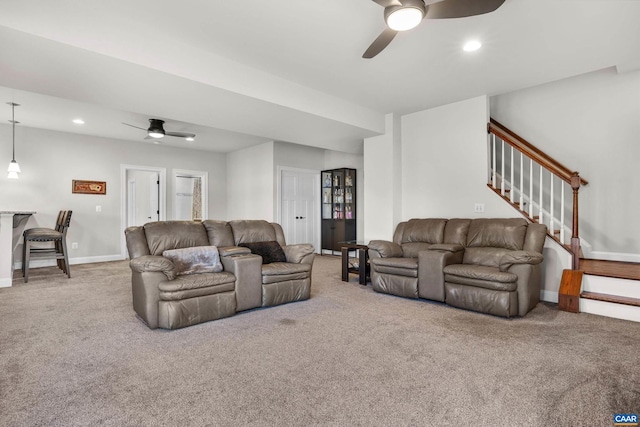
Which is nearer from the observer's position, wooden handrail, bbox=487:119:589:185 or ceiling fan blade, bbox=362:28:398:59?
ceiling fan blade, bbox=362:28:398:59

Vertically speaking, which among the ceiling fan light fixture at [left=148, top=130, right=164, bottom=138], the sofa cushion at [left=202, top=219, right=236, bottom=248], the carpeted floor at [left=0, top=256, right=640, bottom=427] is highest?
the ceiling fan light fixture at [left=148, top=130, right=164, bottom=138]

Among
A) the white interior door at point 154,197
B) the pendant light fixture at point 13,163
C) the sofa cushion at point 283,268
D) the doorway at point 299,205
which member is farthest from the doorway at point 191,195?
the sofa cushion at point 283,268

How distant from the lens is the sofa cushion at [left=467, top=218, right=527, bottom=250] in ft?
12.2

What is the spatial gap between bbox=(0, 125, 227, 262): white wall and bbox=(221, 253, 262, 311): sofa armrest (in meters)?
4.80

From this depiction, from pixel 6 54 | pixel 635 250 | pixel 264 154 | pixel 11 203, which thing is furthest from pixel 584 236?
pixel 11 203

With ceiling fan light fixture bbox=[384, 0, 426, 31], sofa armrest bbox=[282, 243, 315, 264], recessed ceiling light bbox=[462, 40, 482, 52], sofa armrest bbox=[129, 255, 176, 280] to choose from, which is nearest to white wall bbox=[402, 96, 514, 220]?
recessed ceiling light bbox=[462, 40, 482, 52]

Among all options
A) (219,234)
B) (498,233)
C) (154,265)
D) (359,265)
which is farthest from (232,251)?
(498,233)

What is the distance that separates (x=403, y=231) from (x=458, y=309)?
148 centimetres

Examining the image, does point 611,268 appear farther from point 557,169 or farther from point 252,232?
point 252,232

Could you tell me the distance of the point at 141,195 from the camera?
802 cm

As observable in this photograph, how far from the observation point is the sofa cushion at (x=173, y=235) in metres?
3.42

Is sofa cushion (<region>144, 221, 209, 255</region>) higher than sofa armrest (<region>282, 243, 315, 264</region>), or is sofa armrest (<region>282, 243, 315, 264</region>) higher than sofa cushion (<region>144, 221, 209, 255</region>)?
sofa cushion (<region>144, 221, 209, 255</region>)

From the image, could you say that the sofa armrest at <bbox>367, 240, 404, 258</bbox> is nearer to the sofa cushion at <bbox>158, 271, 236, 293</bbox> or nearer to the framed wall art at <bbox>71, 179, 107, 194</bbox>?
the sofa cushion at <bbox>158, 271, 236, 293</bbox>

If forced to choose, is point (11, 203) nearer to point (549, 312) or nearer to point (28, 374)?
point (28, 374)
